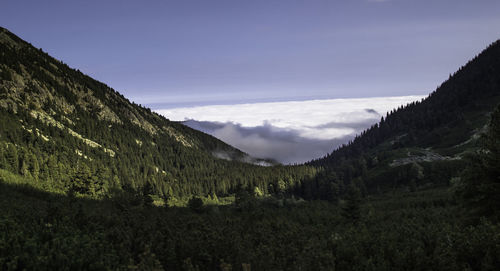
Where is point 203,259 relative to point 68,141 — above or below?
below

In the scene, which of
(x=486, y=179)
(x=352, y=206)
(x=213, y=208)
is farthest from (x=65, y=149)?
(x=486, y=179)

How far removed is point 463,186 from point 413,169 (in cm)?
13157

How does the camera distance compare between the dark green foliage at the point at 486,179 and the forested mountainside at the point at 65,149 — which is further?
the forested mountainside at the point at 65,149

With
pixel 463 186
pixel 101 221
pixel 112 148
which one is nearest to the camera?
pixel 101 221

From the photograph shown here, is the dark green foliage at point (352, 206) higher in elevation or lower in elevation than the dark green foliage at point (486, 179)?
lower

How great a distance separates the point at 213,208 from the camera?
264 feet

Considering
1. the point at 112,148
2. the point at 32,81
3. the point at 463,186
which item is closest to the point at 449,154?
the point at 463,186

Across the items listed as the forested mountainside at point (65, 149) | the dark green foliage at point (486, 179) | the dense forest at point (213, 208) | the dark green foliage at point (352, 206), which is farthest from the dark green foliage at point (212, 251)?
the forested mountainside at point (65, 149)

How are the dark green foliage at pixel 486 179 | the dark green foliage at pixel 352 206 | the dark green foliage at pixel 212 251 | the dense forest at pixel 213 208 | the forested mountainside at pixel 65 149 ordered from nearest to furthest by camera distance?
the dark green foliage at pixel 212 251, the dense forest at pixel 213 208, the dark green foliage at pixel 486 179, the dark green foliage at pixel 352 206, the forested mountainside at pixel 65 149

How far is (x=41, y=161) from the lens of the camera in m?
91.8

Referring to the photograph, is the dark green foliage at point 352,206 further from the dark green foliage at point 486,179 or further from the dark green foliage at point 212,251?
Result: the dark green foliage at point 212,251

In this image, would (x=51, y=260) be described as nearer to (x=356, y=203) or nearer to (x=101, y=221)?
(x=101, y=221)

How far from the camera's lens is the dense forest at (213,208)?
842 cm

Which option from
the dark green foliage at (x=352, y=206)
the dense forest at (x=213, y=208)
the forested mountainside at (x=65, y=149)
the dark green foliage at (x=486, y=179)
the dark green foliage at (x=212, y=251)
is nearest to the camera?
the dark green foliage at (x=212, y=251)
